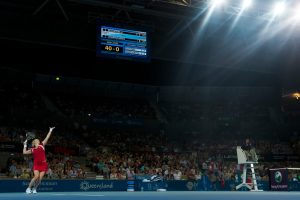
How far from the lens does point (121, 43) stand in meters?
22.4

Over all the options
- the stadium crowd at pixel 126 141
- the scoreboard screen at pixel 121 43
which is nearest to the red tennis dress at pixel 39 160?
the stadium crowd at pixel 126 141

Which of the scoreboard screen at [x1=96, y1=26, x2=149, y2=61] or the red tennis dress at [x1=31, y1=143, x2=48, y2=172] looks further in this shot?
the scoreboard screen at [x1=96, y1=26, x2=149, y2=61]

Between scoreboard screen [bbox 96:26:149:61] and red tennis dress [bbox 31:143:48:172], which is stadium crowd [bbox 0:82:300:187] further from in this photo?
red tennis dress [bbox 31:143:48:172]

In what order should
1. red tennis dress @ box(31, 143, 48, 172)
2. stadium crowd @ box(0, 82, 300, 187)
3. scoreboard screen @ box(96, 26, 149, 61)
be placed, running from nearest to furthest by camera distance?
red tennis dress @ box(31, 143, 48, 172) < scoreboard screen @ box(96, 26, 149, 61) < stadium crowd @ box(0, 82, 300, 187)

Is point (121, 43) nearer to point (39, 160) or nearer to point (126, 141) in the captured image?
point (39, 160)

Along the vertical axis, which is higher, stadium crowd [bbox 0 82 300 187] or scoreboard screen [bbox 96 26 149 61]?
scoreboard screen [bbox 96 26 149 61]

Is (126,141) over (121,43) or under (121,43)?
under

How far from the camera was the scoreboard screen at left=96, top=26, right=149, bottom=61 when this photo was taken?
72.4 ft

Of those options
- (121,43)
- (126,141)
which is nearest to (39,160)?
(121,43)

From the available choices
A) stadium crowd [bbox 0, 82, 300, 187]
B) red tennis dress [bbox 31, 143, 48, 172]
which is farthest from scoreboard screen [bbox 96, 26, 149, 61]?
red tennis dress [bbox 31, 143, 48, 172]

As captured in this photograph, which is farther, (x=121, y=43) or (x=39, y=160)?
(x=121, y=43)

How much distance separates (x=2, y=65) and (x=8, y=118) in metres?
5.62

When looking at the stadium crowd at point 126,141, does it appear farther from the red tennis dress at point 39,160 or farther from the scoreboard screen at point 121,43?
the red tennis dress at point 39,160

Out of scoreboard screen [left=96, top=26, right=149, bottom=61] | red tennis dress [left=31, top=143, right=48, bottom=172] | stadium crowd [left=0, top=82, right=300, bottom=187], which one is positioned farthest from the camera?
stadium crowd [left=0, top=82, right=300, bottom=187]
